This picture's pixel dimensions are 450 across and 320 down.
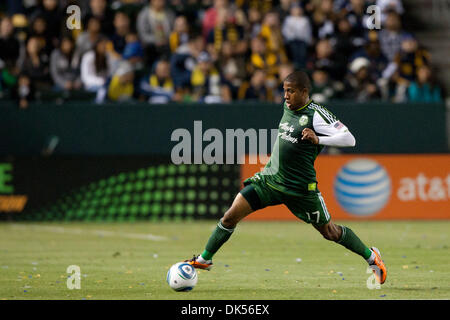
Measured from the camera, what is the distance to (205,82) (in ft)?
62.2

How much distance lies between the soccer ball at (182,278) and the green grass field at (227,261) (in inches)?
2.9

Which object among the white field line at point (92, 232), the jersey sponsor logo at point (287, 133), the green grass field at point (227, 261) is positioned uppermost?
the jersey sponsor logo at point (287, 133)

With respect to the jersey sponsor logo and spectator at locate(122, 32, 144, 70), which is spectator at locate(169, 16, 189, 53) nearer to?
spectator at locate(122, 32, 144, 70)

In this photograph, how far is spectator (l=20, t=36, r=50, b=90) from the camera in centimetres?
1856

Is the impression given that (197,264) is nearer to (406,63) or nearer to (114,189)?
(114,189)

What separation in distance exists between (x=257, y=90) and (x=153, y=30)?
2.76m

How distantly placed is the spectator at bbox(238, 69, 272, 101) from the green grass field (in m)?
2.86

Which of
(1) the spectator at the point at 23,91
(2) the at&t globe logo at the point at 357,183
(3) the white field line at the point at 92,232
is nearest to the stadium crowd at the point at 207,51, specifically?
(1) the spectator at the point at 23,91

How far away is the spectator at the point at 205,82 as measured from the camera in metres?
18.8

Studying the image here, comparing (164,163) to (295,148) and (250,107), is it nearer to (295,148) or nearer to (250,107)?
(250,107)

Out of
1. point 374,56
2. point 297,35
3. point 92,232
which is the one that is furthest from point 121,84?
point 374,56

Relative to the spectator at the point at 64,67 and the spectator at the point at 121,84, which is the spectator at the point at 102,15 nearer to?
the spectator at the point at 64,67

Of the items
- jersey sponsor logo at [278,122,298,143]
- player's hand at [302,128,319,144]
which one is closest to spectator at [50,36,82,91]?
jersey sponsor logo at [278,122,298,143]

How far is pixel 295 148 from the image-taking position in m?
8.98
